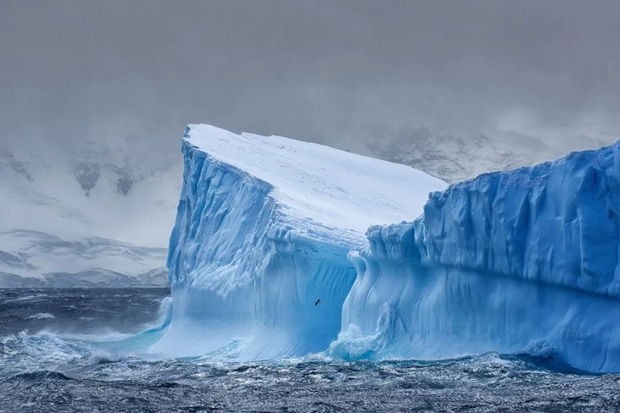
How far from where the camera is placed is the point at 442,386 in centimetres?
1220

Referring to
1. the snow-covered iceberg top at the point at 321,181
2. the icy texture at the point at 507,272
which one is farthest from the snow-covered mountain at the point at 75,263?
the icy texture at the point at 507,272

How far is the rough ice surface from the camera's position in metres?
20.0

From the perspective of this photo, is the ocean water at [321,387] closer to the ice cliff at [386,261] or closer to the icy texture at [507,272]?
the icy texture at [507,272]

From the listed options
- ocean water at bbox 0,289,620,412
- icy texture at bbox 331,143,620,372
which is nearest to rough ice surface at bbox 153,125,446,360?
icy texture at bbox 331,143,620,372

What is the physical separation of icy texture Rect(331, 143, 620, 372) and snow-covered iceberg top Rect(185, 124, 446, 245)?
336cm

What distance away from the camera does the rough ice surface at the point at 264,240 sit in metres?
20.0

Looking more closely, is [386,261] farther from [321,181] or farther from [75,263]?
[75,263]

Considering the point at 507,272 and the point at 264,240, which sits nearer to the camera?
the point at 507,272

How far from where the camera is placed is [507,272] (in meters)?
14.2

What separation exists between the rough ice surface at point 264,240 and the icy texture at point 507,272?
78.2 inches

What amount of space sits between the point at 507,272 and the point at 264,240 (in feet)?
27.3

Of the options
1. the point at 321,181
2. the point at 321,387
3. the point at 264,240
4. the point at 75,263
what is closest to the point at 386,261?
the point at 264,240

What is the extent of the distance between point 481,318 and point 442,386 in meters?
2.93

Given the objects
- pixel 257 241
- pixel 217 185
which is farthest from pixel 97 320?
pixel 257 241
